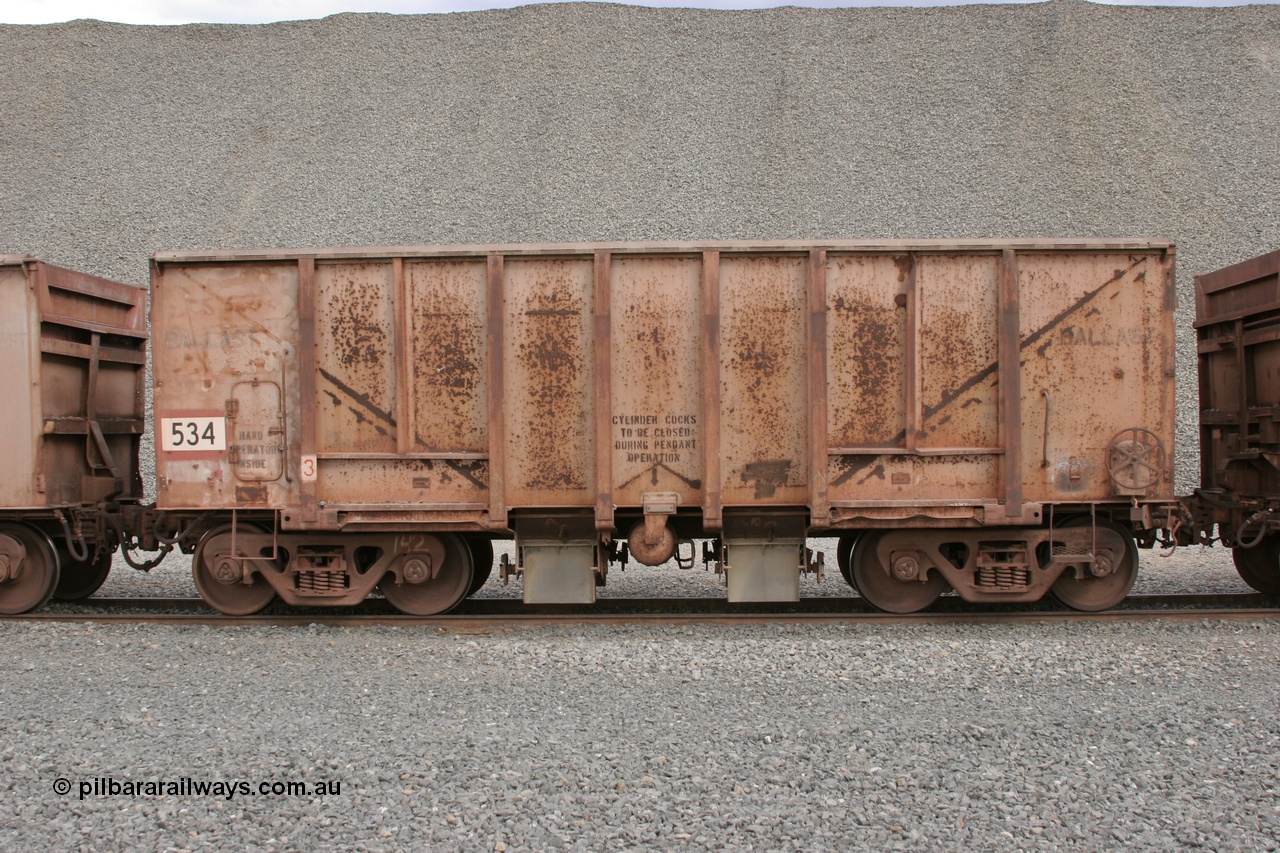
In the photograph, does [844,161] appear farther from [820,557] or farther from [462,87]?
[820,557]

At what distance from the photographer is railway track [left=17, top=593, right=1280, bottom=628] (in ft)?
24.1

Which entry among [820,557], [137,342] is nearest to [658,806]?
[820,557]

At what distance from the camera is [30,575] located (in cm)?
772

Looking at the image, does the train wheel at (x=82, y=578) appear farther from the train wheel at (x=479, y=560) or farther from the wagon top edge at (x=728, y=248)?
the train wheel at (x=479, y=560)

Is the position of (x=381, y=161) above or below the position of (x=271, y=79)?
below

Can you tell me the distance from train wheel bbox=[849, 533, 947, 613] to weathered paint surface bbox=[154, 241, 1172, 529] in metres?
0.59

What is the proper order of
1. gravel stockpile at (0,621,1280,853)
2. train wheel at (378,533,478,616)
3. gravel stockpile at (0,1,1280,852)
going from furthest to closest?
train wheel at (378,533,478,616) → gravel stockpile at (0,1,1280,852) → gravel stockpile at (0,621,1280,853)

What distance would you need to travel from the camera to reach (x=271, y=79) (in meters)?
30.0

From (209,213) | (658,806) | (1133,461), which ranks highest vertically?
(209,213)

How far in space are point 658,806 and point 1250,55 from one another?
35005 mm

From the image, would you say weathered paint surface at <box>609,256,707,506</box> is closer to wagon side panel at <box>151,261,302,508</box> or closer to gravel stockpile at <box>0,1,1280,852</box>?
gravel stockpile at <box>0,1,1280,852</box>

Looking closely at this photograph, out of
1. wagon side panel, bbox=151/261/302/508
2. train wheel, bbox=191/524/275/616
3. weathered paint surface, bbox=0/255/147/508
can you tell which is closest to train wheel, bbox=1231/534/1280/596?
wagon side panel, bbox=151/261/302/508

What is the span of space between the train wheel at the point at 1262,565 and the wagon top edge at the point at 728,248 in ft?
10.7

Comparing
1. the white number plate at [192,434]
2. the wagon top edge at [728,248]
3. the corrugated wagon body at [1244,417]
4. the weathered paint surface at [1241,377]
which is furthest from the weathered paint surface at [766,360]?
the white number plate at [192,434]
